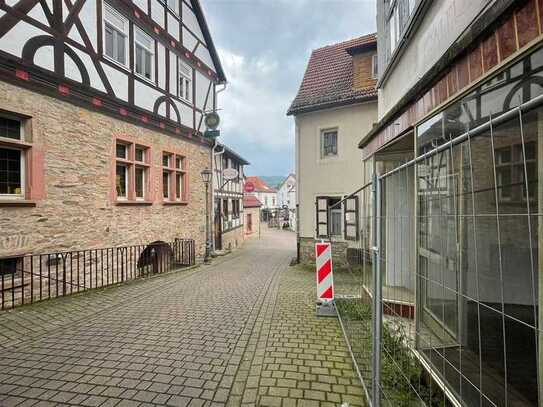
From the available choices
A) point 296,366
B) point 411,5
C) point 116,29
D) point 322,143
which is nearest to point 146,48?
point 116,29

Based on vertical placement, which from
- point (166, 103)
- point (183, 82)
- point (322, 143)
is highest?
point (183, 82)

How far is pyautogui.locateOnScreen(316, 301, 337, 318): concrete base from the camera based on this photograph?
201 inches

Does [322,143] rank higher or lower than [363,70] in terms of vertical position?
lower

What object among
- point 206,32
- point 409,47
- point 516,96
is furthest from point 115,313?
point 206,32

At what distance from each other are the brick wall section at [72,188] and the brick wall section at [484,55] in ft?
23.9

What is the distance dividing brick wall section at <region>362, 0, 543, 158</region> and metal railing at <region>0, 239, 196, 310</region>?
283 inches

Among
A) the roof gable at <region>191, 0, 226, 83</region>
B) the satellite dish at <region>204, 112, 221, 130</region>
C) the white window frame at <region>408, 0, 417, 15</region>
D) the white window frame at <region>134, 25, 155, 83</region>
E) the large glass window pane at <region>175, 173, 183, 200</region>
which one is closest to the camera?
the white window frame at <region>408, 0, 417, 15</region>

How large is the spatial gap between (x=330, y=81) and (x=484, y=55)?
10784mm

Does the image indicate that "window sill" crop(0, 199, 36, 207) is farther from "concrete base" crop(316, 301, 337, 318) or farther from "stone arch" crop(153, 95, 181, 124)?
"concrete base" crop(316, 301, 337, 318)

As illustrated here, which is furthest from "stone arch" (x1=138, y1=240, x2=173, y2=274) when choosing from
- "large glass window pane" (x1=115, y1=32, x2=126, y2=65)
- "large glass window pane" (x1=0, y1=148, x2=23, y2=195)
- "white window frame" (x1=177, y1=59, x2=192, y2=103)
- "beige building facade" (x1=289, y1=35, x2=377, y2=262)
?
"white window frame" (x1=177, y1=59, x2=192, y2=103)

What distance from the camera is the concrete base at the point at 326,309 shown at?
512 centimetres

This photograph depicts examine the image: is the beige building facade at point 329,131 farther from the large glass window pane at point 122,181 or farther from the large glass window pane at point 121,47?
the large glass window pane at point 122,181

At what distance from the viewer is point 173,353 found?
367 centimetres

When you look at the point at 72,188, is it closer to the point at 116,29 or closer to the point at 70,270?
the point at 70,270
